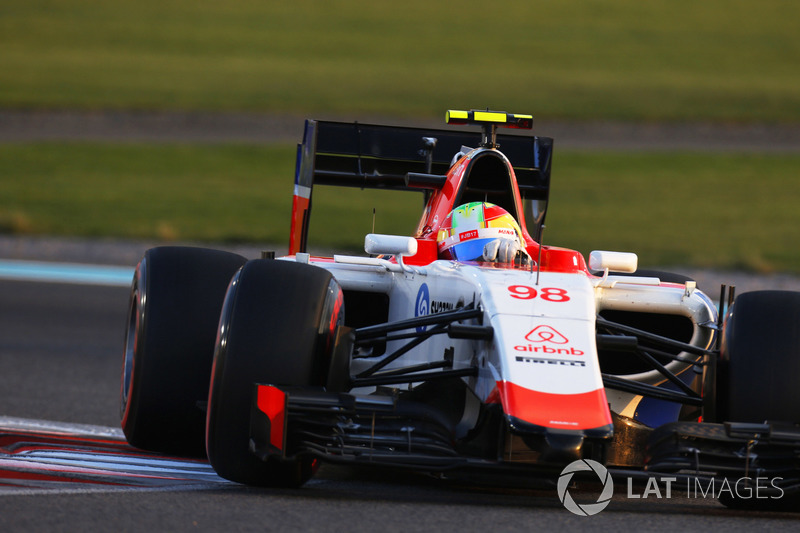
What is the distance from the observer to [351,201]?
74.2ft

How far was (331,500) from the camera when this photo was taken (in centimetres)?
537

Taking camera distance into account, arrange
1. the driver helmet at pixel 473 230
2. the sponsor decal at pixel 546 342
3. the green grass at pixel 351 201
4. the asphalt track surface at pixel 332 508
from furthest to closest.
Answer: the green grass at pixel 351 201 < the driver helmet at pixel 473 230 < the sponsor decal at pixel 546 342 < the asphalt track surface at pixel 332 508

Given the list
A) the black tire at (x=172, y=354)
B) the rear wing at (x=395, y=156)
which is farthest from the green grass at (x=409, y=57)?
the black tire at (x=172, y=354)

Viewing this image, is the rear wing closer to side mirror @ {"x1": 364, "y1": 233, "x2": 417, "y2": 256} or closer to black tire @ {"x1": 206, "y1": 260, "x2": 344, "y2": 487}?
side mirror @ {"x1": 364, "y1": 233, "x2": 417, "y2": 256}

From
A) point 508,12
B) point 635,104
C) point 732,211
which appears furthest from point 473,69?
point 732,211

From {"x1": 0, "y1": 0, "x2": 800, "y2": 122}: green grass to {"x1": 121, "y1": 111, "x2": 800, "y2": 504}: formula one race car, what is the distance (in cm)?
2778

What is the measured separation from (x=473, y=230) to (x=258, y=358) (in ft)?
6.39

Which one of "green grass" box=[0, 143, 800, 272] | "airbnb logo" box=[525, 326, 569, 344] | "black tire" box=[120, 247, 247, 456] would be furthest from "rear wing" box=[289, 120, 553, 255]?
"green grass" box=[0, 143, 800, 272]

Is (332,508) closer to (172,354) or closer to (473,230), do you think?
(172,354)

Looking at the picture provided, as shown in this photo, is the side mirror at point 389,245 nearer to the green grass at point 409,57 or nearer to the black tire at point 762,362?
the black tire at point 762,362

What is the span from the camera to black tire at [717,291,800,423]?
5.75 m

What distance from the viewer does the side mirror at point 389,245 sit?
670 centimetres

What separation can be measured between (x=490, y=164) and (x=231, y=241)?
34.3 ft

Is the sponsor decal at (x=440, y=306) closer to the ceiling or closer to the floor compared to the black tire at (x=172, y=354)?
closer to the ceiling
